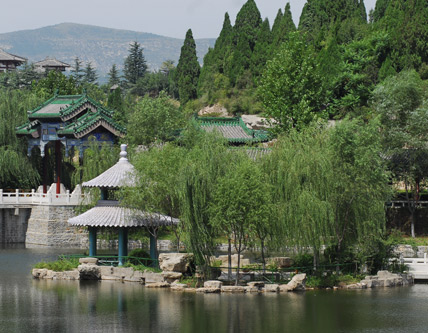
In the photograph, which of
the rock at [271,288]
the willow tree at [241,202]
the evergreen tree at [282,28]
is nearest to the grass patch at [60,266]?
the willow tree at [241,202]

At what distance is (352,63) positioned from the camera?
A: 64.3 m

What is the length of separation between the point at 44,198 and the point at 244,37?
35.5 m

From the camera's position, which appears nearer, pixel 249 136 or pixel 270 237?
pixel 270 237

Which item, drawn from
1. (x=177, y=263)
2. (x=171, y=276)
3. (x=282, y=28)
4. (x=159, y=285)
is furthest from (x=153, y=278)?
(x=282, y=28)

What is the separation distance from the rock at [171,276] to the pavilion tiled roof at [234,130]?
21.7 m

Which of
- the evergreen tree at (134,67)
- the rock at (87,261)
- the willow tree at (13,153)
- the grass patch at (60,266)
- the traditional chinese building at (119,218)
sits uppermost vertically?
the evergreen tree at (134,67)

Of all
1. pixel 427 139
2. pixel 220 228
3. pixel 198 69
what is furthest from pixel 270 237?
pixel 198 69

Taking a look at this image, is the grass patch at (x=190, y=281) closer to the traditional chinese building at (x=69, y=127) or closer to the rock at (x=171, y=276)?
the rock at (x=171, y=276)

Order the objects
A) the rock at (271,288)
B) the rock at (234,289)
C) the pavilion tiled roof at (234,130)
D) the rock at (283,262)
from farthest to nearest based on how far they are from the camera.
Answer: the pavilion tiled roof at (234,130) < the rock at (283,262) < the rock at (271,288) < the rock at (234,289)

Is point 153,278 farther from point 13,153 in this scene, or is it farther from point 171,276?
point 13,153

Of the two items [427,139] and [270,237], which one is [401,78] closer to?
[427,139]

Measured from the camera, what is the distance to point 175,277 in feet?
106

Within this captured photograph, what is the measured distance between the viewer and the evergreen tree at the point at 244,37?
78.2 m

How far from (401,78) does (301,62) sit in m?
8.91
